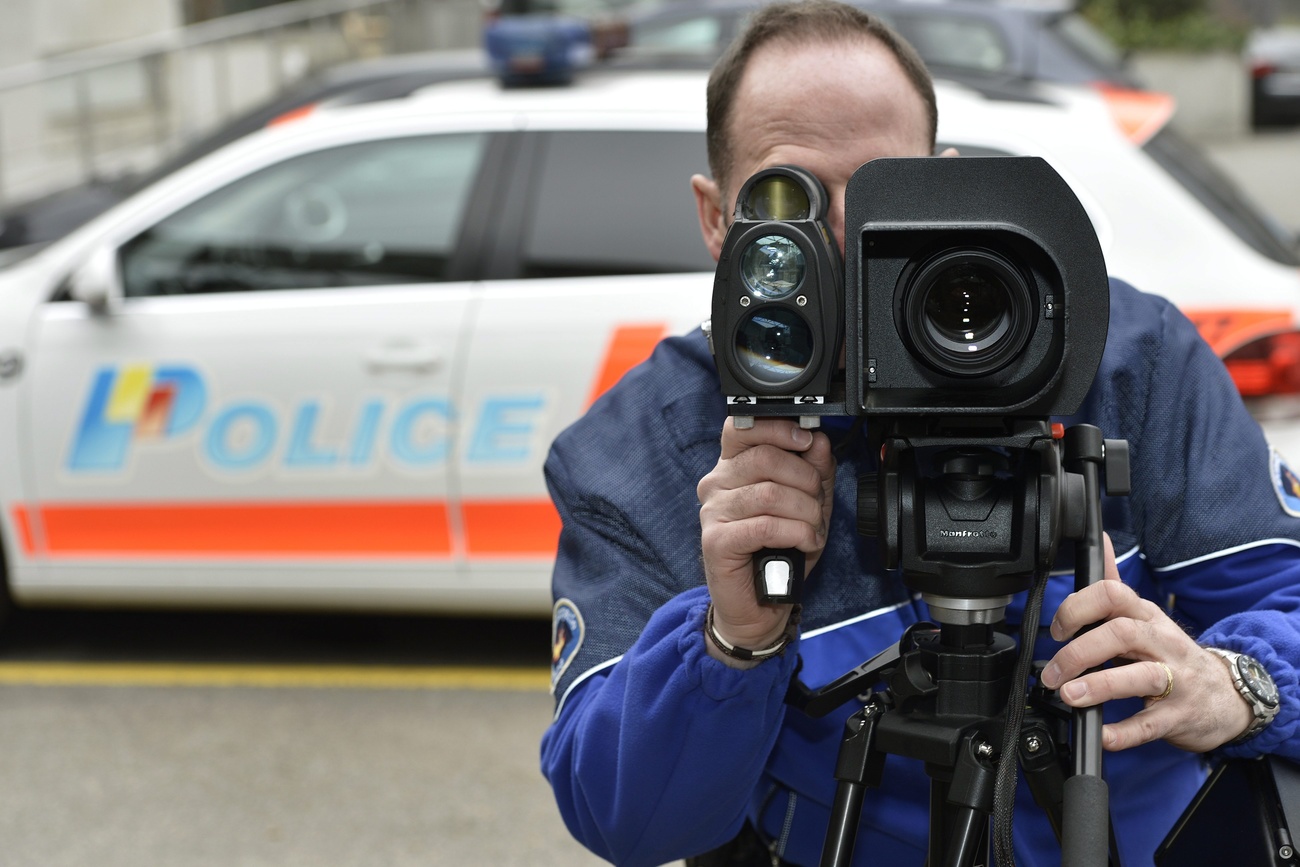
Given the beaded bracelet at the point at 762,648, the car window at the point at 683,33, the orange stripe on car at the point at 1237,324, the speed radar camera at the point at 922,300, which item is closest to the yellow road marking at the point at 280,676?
the orange stripe on car at the point at 1237,324

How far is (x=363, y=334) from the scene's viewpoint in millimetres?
4004

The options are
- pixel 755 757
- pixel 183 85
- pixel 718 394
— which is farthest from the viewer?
pixel 183 85

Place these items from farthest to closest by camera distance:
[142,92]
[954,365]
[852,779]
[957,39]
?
[142,92], [957,39], [852,779], [954,365]

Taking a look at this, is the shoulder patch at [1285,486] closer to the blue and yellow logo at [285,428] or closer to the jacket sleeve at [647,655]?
the jacket sleeve at [647,655]

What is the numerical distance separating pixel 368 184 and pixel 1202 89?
1659 centimetres

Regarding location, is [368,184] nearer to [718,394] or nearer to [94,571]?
[94,571]

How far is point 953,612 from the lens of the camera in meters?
1.37

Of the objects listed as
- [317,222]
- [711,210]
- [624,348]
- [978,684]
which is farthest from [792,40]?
[317,222]

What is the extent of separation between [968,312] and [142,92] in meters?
10.7

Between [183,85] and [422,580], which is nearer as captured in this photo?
[422,580]

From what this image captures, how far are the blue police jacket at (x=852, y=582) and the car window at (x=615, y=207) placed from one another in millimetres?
2104

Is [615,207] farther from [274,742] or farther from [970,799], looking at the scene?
[970,799]

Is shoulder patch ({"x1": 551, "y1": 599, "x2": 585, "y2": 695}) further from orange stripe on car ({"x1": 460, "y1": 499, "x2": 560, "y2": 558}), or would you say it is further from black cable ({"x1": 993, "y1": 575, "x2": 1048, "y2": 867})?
orange stripe on car ({"x1": 460, "y1": 499, "x2": 560, "y2": 558})

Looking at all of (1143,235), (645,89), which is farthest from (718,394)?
(645,89)
